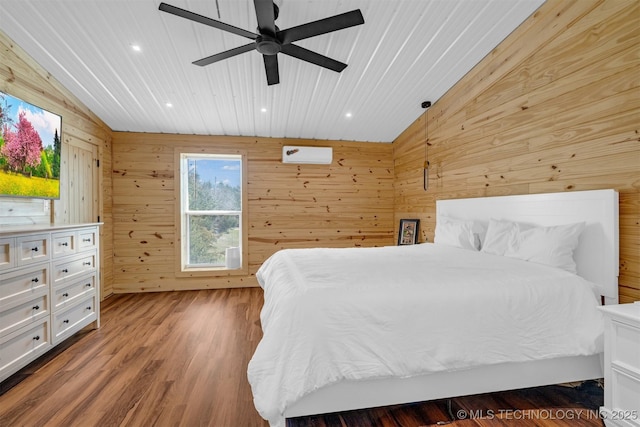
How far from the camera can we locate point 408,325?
4.84ft

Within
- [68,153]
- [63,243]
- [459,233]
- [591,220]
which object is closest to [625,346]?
[591,220]

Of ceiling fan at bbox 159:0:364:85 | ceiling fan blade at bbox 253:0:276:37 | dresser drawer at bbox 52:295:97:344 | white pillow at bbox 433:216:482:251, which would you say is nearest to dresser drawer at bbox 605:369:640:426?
white pillow at bbox 433:216:482:251

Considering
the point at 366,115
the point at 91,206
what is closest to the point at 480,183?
the point at 366,115

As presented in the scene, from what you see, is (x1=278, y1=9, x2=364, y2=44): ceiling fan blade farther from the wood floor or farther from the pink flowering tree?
the wood floor

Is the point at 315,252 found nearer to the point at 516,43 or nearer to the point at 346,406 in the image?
the point at 346,406

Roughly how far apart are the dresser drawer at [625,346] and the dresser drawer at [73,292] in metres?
3.73

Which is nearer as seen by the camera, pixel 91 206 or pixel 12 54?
pixel 12 54

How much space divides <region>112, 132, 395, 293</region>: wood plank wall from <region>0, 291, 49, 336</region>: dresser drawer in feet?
6.77

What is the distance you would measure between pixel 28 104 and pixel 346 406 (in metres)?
3.39

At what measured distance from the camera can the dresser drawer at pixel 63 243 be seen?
2.27 m

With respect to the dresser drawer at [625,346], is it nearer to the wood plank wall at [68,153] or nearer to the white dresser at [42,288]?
the white dresser at [42,288]

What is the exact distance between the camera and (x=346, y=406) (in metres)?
1.47

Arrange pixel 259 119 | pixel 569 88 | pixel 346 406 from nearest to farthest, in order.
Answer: pixel 346 406, pixel 569 88, pixel 259 119

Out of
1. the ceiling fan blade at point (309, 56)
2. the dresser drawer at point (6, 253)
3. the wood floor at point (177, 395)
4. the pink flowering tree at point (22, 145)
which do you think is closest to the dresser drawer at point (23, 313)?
the dresser drawer at point (6, 253)
